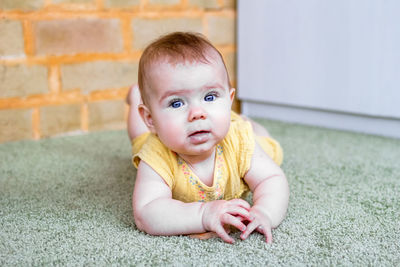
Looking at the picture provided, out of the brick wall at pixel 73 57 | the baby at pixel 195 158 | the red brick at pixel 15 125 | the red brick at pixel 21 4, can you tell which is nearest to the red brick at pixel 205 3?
the brick wall at pixel 73 57

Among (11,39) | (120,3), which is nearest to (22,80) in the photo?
(11,39)

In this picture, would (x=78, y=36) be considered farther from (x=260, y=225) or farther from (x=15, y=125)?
(x=260, y=225)

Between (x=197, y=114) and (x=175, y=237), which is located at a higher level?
(x=197, y=114)

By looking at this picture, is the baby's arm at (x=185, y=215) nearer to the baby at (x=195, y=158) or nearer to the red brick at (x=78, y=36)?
the baby at (x=195, y=158)

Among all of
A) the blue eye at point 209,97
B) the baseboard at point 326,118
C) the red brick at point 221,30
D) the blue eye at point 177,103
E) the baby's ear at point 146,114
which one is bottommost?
the baseboard at point 326,118

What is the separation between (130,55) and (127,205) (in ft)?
2.78

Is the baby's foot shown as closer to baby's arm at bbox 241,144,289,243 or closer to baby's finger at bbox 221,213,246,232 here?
baby's arm at bbox 241,144,289,243

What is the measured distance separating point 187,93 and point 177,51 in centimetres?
8

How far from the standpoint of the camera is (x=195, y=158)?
0.87 meters

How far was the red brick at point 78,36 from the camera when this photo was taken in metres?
1.46

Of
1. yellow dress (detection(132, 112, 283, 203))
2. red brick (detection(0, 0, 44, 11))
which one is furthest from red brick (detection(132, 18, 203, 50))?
yellow dress (detection(132, 112, 283, 203))

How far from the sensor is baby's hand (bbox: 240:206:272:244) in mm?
729

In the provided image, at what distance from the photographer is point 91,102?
5.24 ft

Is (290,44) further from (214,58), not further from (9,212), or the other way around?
(9,212)
